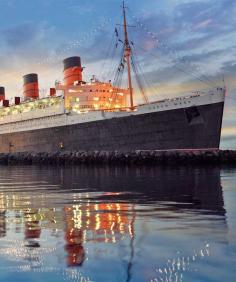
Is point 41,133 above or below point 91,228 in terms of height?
above

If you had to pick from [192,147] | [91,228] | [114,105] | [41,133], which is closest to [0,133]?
[41,133]

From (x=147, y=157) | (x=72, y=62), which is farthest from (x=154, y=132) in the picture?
(x=72, y=62)

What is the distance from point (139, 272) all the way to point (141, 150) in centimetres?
3806

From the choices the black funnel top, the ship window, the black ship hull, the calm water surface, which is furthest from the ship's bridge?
the calm water surface

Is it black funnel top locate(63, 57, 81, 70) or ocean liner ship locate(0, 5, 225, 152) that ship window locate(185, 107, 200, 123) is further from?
black funnel top locate(63, 57, 81, 70)

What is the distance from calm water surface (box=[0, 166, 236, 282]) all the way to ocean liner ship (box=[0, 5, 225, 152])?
2810 centimetres

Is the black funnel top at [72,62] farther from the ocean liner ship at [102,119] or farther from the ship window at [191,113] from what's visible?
the ship window at [191,113]

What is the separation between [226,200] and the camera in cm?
1372

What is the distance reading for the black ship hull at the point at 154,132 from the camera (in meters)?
41.8

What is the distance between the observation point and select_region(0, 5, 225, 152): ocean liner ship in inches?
1661

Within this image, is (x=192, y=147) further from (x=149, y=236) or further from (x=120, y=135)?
(x=149, y=236)

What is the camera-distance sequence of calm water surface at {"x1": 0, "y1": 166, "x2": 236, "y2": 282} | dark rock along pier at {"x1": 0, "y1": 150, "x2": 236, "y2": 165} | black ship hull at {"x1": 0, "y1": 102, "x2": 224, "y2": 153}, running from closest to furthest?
calm water surface at {"x1": 0, "y1": 166, "x2": 236, "y2": 282}, dark rock along pier at {"x1": 0, "y1": 150, "x2": 236, "y2": 165}, black ship hull at {"x1": 0, "y1": 102, "x2": 224, "y2": 153}

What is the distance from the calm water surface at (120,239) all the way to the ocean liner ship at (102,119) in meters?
28.1

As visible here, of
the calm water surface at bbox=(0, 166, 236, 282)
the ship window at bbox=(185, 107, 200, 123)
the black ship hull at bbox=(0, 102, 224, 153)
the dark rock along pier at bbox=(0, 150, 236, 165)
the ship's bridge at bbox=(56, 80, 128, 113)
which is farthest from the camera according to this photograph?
the ship's bridge at bbox=(56, 80, 128, 113)
